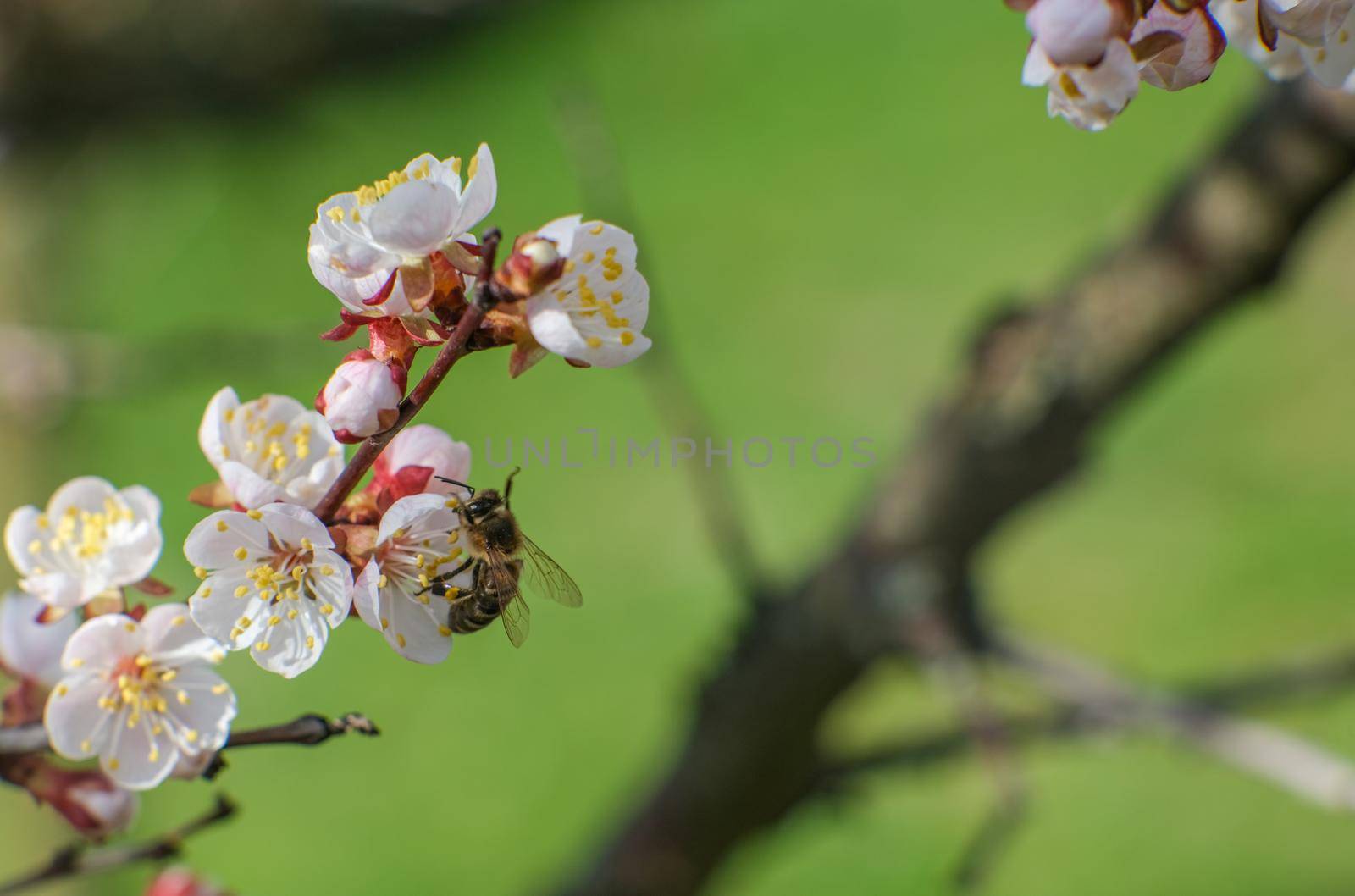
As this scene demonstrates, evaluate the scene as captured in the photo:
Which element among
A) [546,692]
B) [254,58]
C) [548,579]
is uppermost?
[254,58]

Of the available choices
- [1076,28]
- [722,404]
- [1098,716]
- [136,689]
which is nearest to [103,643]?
[136,689]

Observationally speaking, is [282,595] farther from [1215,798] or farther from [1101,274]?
[1215,798]

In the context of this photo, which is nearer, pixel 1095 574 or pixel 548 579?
pixel 548 579

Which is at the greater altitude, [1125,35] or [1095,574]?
[1125,35]

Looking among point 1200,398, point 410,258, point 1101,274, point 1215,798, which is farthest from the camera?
point 1200,398

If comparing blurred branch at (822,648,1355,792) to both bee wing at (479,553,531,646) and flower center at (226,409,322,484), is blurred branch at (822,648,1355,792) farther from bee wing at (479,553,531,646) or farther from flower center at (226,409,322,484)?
flower center at (226,409,322,484)

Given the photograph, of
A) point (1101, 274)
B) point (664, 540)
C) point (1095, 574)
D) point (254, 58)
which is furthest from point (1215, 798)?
point (254, 58)

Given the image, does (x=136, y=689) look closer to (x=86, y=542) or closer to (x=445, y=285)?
(x=86, y=542)

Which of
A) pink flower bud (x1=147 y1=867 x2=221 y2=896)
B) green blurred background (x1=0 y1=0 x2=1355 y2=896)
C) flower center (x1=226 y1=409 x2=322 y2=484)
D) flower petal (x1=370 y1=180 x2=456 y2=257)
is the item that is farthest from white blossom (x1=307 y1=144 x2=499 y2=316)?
green blurred background (x1=0 y1=0 x2=1355 y2=896)
